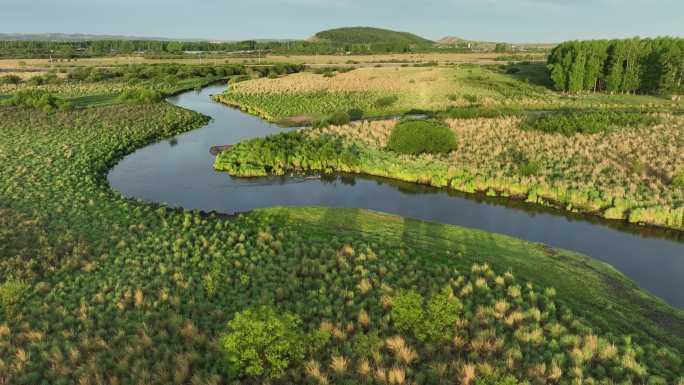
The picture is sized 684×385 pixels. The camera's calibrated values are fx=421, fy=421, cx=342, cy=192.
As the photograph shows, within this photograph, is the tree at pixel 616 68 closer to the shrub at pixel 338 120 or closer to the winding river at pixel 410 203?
the shrub at pixel 338 120

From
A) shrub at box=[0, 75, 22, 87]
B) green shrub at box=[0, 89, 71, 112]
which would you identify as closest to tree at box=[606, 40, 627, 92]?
green shrub at box=[0, 89, 71, 112]

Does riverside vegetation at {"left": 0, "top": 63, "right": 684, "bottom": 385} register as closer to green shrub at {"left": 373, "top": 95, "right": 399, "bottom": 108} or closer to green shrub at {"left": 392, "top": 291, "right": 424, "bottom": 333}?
green shrub at {"left": 392, "top": 291, "right": 424, "bottom": 333}

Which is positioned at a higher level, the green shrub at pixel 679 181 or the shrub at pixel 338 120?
the shrub at pixel 338 120

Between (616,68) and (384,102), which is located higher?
(616,68)

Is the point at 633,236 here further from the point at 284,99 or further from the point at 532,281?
the point at 284,99

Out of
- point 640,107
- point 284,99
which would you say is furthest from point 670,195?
point 284,99

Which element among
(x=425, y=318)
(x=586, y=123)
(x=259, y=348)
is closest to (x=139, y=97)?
(x=586, y=123)

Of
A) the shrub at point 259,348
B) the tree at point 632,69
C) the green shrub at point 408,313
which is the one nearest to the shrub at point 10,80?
the shrub at point 259,348

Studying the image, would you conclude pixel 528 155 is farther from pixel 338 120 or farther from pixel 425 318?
pixel 425 318
